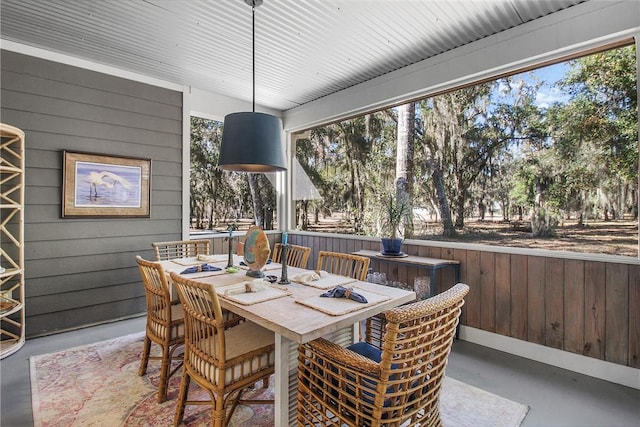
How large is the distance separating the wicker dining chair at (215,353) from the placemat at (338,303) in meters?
0.34

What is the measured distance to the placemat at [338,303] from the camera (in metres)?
1.71

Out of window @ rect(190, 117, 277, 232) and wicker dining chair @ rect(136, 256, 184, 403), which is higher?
window @ rect(190, 117, 277, 232)

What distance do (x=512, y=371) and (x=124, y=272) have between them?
402 centimetres

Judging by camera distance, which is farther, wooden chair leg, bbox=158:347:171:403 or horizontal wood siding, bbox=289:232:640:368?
horizontal wood siding, bbox=289:232:640:368

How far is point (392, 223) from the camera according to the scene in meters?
3.68

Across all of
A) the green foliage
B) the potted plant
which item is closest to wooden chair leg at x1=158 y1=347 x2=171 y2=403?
the potted plant

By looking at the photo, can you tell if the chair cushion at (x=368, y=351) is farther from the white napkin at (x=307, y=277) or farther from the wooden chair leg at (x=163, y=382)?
the wooden chair leg at (x=163, y=382)

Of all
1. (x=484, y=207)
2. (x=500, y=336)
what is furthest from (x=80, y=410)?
(x=484, y=207)

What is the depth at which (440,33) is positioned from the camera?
3080 mm

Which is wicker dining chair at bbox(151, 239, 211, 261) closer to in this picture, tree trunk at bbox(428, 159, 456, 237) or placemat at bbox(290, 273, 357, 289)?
placemat at bbox(290, 273, 357, 289)

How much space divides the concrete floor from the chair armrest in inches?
55.2

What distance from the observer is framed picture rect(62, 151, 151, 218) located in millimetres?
3455

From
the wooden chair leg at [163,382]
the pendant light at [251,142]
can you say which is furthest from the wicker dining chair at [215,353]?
the pendant light at [251,142]

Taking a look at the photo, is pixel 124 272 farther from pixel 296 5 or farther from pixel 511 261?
pixel 511 261
